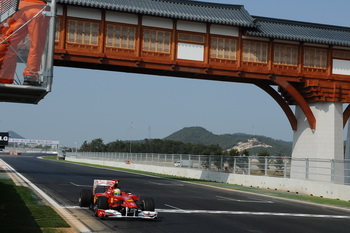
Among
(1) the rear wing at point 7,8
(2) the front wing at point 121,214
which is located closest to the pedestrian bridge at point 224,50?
(2) the front wing at point 121,214

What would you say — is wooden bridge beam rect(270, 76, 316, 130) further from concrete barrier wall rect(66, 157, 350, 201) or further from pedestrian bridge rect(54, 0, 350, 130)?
concrete barrier wall rect(66, 157, 350, 201)

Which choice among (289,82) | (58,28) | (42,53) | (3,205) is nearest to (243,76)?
(289,82)

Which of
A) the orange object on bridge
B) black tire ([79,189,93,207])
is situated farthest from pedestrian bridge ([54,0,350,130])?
the orange object on bridge

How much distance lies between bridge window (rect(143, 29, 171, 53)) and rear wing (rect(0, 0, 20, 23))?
23.0m

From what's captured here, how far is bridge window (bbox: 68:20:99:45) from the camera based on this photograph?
3011 cm

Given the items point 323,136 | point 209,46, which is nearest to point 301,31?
point 209,46

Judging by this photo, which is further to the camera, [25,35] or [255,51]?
[255,51]

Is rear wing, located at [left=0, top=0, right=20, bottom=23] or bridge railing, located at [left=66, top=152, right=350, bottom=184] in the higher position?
rear wing, located at [left=0, top=0, right=20, bottom=23]

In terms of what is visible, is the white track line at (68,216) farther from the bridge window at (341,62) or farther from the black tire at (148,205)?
the bridge window at (341,62)

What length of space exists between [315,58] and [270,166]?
300 inches

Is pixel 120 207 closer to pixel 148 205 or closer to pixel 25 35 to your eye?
pixel 148 205

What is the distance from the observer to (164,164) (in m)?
52.1

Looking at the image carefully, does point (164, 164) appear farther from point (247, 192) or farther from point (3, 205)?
point (3, 205)

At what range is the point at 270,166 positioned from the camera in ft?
106
